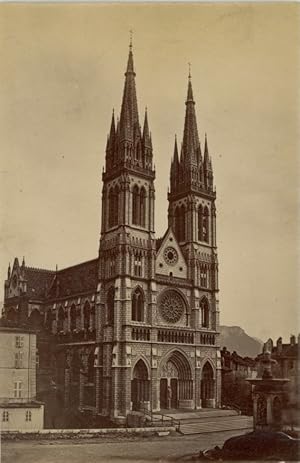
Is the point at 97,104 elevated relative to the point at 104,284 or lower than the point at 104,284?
elevated

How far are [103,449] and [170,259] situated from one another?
2436cm

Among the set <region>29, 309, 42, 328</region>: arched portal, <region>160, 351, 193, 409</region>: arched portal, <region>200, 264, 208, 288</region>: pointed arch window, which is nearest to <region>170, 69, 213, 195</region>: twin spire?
<region>200, 264, 208, 288</region>: pointed arch window

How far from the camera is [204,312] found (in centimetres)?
5706

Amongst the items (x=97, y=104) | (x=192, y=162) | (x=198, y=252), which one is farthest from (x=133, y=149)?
(x=97, y=104)

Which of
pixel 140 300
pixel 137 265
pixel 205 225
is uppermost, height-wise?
pixel 205 225

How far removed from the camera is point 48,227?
3616 centimetres

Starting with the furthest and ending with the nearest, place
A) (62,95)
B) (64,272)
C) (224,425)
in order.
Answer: (64,272) → (224,425) → (62,95)

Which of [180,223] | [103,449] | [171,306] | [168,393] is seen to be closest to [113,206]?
[180,223]

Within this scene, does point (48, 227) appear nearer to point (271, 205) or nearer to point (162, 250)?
point (271, 205)

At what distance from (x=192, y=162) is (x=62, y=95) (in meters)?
27.6

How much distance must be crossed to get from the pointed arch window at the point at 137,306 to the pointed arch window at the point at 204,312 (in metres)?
8.07

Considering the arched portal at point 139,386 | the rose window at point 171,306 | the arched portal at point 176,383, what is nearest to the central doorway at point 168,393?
the arched portal at point 176,383

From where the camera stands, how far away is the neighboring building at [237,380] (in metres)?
55.5

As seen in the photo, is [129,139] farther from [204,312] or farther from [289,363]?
[289,363]
